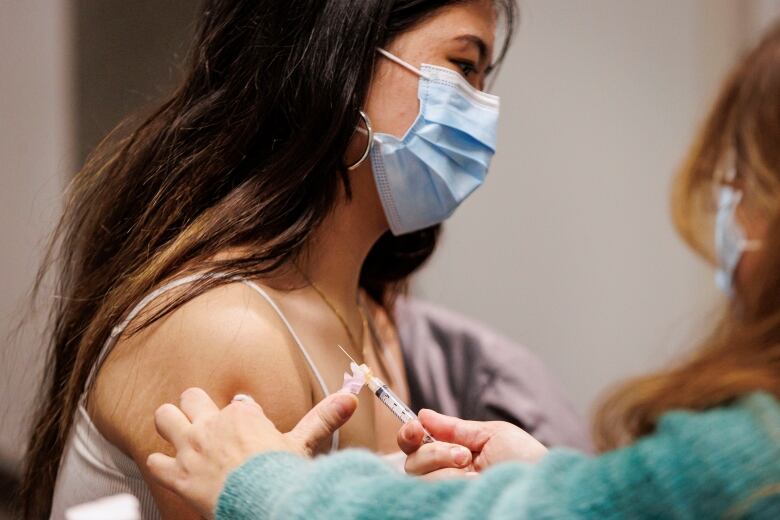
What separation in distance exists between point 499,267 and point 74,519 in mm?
1897

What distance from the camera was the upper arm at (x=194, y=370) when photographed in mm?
1102

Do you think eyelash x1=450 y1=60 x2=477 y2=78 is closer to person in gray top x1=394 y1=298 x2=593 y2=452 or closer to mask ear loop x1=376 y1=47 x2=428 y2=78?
mask ear loop x1=376 y1=47 x2=428 y2=78

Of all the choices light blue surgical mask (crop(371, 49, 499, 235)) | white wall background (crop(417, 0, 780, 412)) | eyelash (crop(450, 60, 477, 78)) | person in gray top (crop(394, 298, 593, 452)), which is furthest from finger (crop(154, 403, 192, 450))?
white wall background (crop(417, 0, 780, 412))

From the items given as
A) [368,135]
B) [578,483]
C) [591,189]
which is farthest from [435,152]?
[591,189]

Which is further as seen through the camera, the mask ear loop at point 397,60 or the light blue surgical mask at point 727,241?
the mask ear loop at point 397,60

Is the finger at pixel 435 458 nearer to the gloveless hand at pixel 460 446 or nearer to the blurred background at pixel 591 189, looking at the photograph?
the gloveless hand at pixel 460 446

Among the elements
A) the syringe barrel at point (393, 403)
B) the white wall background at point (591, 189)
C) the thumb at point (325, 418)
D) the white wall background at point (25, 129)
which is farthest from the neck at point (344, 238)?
the white wall background at point (591, 189)

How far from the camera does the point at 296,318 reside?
1.24m

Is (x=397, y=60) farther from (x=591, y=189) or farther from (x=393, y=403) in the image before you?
(x=591, y=189)

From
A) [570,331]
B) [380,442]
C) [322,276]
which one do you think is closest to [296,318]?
[322,276]

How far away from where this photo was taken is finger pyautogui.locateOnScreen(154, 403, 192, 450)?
97 cm

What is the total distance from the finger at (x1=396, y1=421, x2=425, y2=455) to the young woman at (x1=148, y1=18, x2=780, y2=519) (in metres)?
0.02

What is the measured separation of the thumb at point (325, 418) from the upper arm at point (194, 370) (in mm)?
130

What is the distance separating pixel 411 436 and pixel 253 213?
1.15 ft
